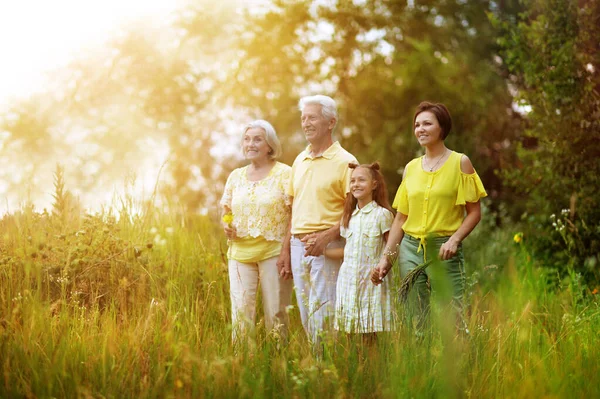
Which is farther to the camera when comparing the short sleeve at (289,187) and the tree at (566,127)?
the tree at (566,127)

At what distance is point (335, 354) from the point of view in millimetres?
3436

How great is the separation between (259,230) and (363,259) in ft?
2.68

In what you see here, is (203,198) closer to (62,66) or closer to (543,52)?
(62,66)

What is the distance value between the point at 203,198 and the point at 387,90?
532 centimetres

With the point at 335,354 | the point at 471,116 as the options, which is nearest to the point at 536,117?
the point at 335,354

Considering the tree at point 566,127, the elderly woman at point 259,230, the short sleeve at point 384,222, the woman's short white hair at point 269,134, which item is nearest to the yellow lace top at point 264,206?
the elderly woman at point 259,230

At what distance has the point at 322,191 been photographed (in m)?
4.43

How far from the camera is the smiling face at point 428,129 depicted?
4023 mm

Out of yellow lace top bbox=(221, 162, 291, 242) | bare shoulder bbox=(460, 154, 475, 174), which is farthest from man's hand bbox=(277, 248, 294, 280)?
bare shoulder bbox=(460, 154, 475, 174)

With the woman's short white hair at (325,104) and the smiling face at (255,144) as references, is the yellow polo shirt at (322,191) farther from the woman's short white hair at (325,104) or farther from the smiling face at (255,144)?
the smiling face at (255,144)

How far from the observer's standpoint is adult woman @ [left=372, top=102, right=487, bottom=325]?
13.0 ft

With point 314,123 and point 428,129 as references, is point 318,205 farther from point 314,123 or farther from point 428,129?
point 428,129

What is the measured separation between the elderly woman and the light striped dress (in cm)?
56

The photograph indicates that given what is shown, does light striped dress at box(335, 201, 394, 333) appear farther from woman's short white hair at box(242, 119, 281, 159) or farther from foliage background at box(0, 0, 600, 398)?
woman's short white hair at box(242, 119, 281, 159)
